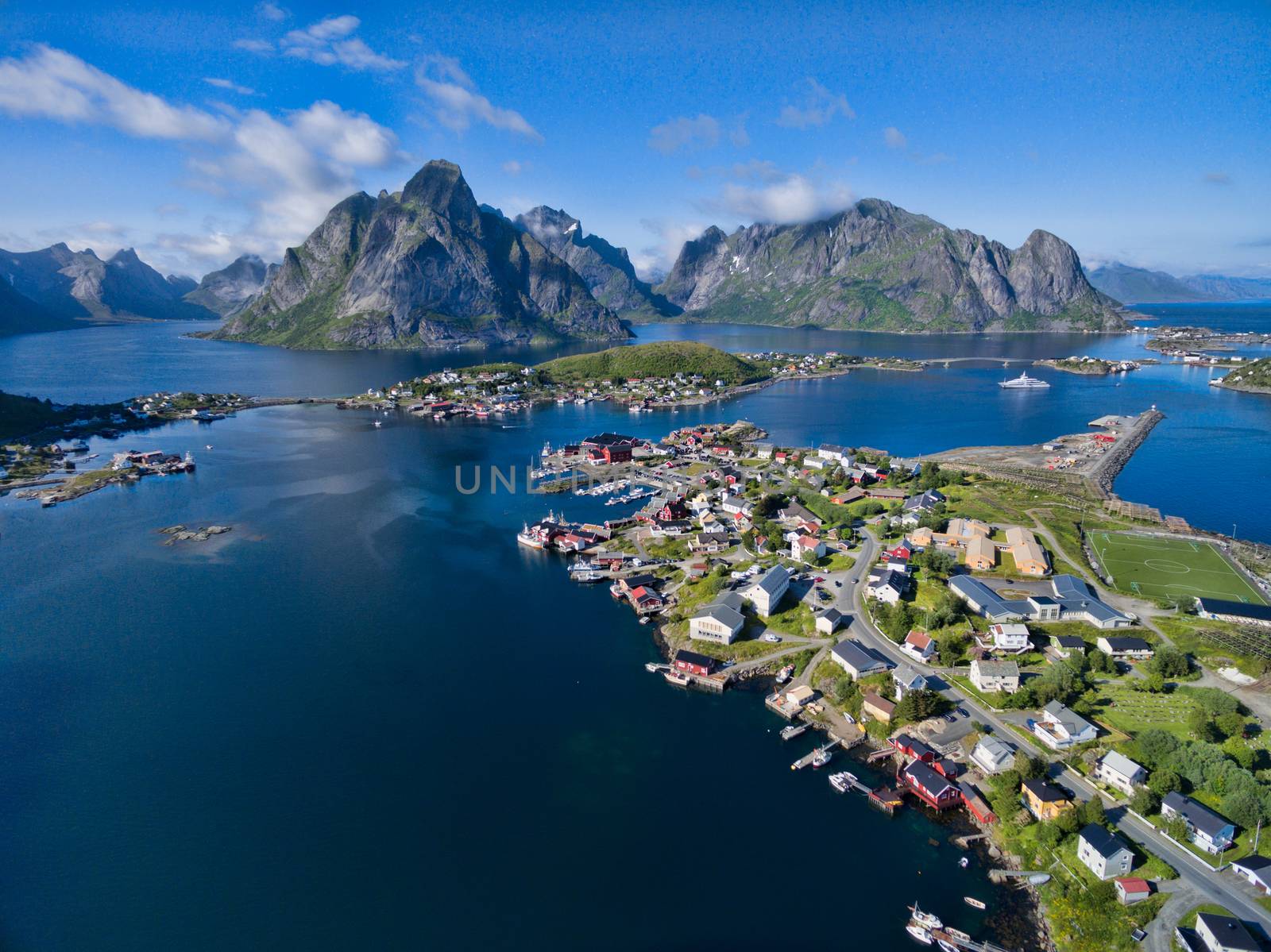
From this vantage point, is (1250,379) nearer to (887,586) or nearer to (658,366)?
(658,366)

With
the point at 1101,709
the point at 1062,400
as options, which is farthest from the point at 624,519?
the point at 1062,400

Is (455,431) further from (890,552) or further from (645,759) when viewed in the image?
(645,759)

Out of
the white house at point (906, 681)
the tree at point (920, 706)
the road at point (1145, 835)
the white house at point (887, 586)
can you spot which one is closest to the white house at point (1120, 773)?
the road at point (1145, 835)

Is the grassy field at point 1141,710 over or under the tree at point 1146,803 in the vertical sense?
over

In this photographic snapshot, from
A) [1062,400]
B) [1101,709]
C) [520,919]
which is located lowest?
[520,919]

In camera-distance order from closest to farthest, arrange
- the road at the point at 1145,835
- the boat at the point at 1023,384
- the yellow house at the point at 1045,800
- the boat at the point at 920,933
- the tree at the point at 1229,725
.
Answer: the road at the point at 1145,835 → the boat at the point at 920,933 → the yellow house at the point at 1045,800 → the tree at the point at 1229,725 → the boat at the point at 1023,384

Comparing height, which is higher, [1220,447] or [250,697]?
[1220,447]

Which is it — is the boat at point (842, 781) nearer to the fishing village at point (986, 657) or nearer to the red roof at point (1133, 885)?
the fishing village at point (986, 657)

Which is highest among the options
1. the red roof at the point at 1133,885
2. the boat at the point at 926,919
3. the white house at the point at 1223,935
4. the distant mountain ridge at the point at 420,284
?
the distant mountain ridge at the point at 420,284
